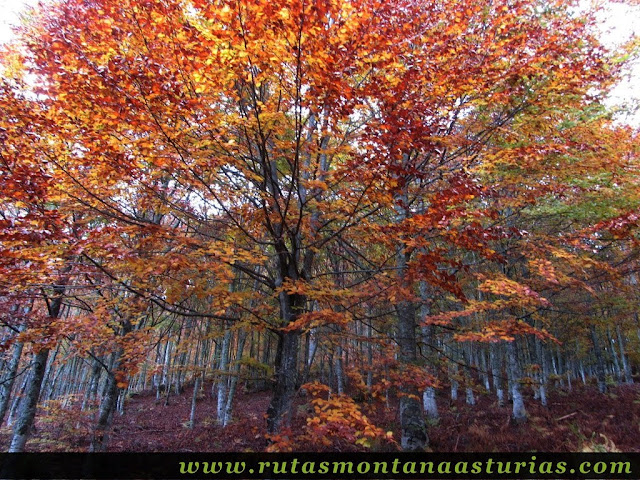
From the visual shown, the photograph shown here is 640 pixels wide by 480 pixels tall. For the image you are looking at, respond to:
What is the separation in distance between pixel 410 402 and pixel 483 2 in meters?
9.49

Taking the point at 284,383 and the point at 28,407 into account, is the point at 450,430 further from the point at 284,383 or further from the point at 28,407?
the point at 28,407

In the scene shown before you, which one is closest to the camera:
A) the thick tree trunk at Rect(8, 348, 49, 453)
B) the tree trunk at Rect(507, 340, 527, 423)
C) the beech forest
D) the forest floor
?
the beech forest

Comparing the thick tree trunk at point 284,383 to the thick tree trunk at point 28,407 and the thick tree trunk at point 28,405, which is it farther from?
the thick tree trunk at point 28,407

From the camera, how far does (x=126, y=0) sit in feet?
15.4

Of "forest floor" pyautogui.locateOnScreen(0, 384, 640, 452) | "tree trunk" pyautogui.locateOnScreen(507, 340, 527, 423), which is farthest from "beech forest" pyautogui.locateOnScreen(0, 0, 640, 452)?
"tree trunk" pyautogui.locateOnScreen(507, 340, 527, 423)

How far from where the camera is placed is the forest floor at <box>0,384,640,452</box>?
998 centimetres

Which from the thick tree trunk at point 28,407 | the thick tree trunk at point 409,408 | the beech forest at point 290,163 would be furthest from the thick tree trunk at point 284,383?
the thick tree trunk at point 28,407

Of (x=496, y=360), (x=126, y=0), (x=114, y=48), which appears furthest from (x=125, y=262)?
(x=496, y=360)

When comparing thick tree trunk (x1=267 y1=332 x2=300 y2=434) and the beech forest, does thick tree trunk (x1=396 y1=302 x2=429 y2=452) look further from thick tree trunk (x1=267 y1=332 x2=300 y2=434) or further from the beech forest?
thick tree trunk (x1=267 y1=332 x2=300 y2=434)

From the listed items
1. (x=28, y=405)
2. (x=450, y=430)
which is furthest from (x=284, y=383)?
(x=450, y=430)

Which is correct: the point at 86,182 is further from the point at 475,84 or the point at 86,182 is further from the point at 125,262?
the point at 475,84

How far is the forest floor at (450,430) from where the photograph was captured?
998cm

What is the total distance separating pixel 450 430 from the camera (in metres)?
12.3

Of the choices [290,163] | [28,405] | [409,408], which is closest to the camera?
[290,163]
